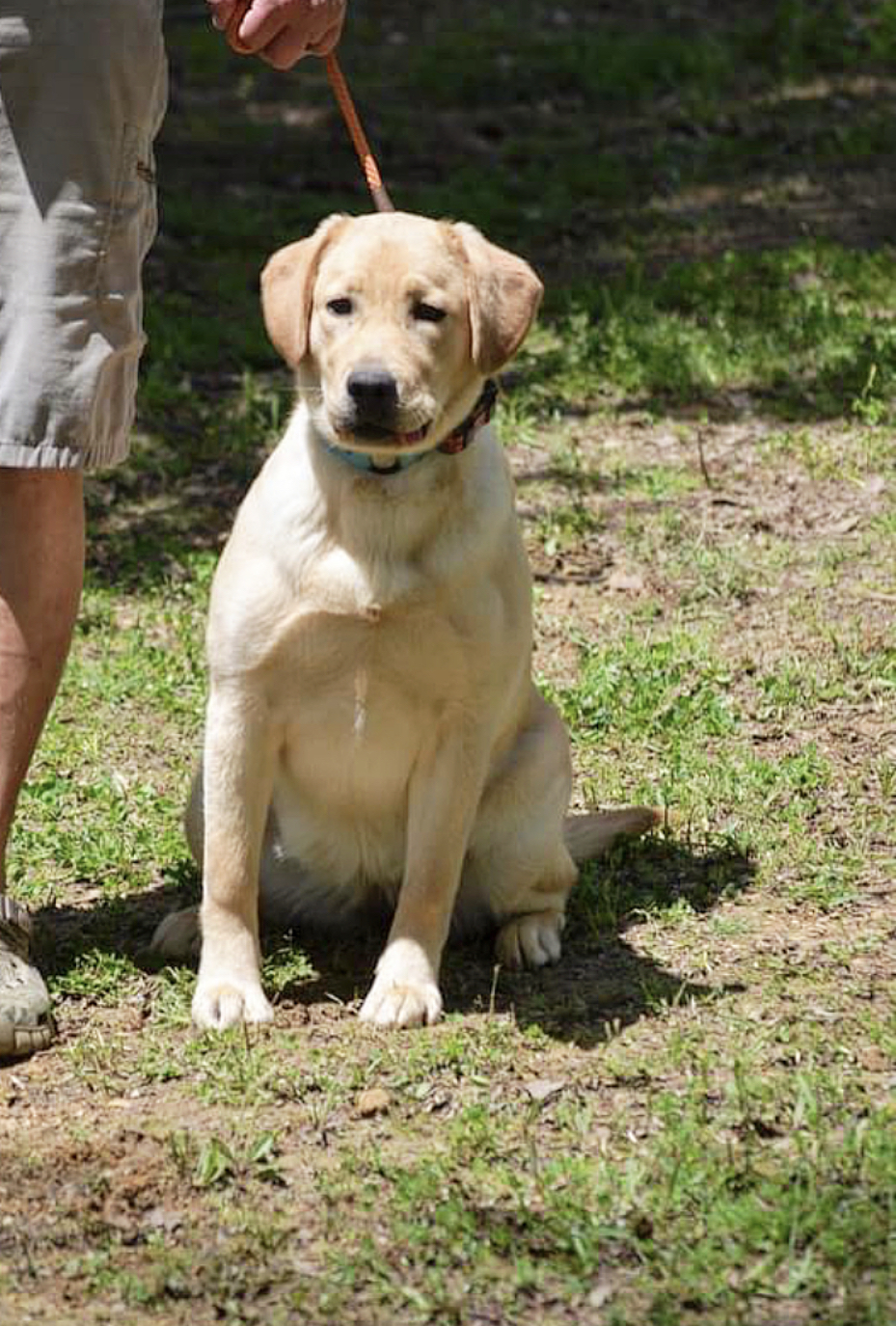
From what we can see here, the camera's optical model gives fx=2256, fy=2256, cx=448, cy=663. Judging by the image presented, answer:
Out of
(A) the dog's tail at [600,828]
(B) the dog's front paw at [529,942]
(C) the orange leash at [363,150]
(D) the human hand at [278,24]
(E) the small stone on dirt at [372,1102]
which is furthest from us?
(A) the dog's tail at [600,828]

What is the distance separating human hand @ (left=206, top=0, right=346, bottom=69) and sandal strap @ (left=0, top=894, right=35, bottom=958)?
1.61 m

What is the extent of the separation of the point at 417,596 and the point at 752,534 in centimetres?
268

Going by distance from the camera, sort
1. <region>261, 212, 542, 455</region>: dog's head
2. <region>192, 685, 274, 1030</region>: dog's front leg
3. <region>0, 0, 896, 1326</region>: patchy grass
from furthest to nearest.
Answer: <region>192, 685, 274, 1030</region>: dog's front leg → <region>261, 212, 542, 455</region>: dog's head → <region>0, 0, 896, 1326</region>: patchy grass

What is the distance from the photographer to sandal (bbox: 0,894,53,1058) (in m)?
3.92

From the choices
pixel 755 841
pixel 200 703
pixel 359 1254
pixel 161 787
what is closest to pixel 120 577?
pixel 200 703

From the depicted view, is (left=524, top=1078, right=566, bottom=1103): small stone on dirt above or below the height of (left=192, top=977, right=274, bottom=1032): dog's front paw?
above

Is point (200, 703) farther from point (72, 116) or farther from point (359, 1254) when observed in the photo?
point (359, 1254)

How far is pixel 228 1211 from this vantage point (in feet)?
10.9

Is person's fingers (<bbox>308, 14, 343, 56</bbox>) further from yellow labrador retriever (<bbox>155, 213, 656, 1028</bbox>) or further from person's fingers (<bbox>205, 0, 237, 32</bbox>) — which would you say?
yellow labrador retriever (<bbox>155, 213, 656, 1028</bbox>)

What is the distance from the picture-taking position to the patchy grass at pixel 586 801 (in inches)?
126

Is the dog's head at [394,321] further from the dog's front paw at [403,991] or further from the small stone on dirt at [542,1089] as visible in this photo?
the small stone on dirt at [542,1089]

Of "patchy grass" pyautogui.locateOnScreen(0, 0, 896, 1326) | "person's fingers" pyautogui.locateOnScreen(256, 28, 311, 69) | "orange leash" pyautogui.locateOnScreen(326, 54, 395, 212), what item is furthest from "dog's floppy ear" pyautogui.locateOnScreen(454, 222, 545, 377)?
"patchy grass" pyautogui.locateOnScreen(0, 0, 896, 1326)

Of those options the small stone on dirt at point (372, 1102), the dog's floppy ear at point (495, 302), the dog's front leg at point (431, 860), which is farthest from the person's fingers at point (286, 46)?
the small stone on dirt at point (372, 1102)

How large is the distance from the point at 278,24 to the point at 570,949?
71.5 inches
